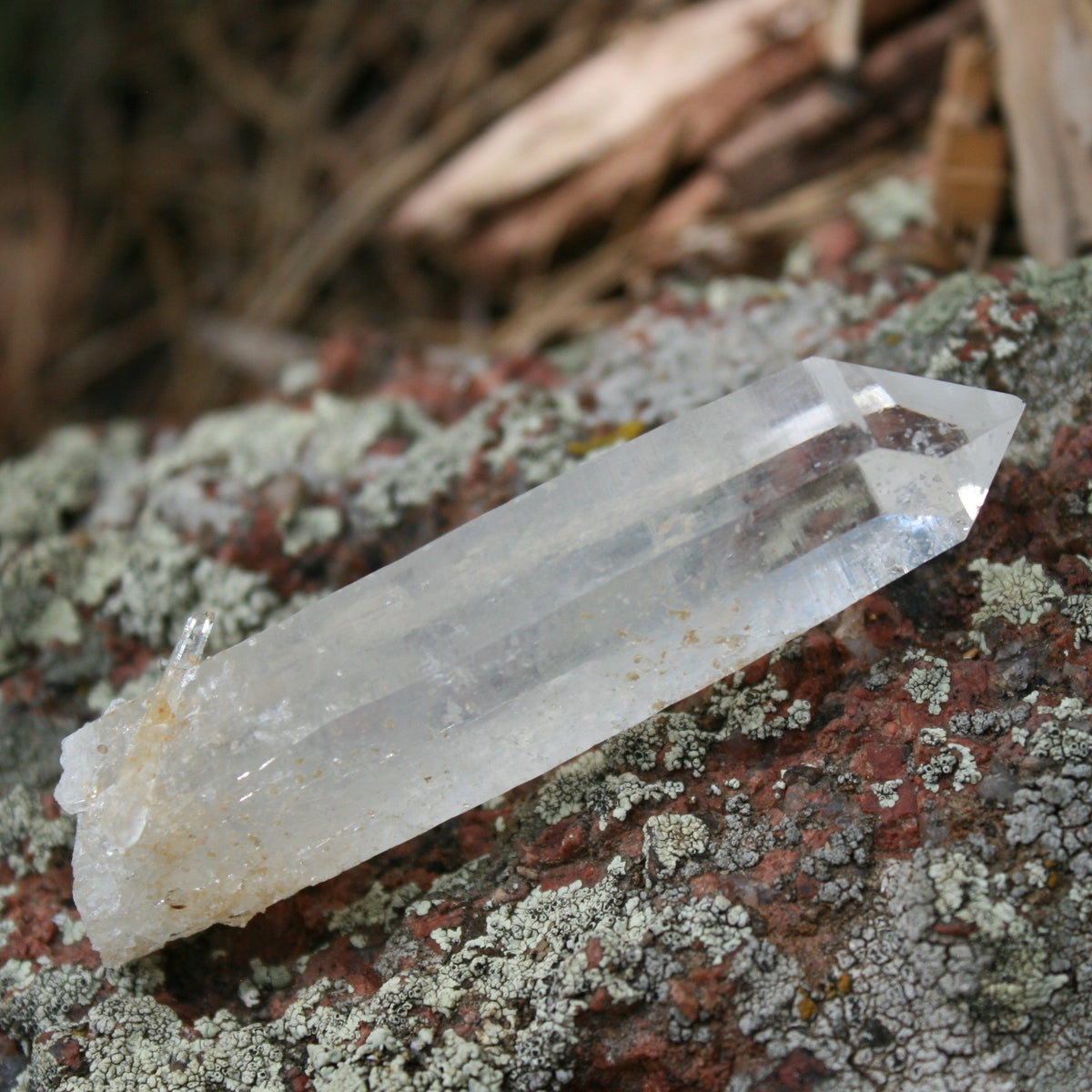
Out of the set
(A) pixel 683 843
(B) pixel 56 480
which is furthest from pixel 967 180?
(B) pixel 56 480

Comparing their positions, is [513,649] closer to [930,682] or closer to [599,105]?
[930,682]

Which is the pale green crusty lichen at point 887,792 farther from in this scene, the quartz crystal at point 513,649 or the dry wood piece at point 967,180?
the dry wood piece at point 967,180

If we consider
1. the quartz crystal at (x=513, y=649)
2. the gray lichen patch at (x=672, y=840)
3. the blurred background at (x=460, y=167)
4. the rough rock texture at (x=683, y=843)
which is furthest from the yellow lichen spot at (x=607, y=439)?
the gray lichen patch at (x=672, y=840)

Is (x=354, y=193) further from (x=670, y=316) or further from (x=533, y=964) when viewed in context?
(x=533, y=964)

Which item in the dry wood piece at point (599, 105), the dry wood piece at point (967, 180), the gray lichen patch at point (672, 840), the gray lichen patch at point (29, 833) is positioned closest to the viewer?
the gray lichen patch at point (672, 840)

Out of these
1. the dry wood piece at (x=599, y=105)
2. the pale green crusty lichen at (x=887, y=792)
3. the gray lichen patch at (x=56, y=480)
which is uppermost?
the gray lichen patch at (x=56, y=480)

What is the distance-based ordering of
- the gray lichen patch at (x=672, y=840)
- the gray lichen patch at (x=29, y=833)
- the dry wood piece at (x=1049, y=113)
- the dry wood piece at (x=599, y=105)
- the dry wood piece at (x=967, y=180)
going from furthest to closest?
the dry wood piece at (x=599, y=105), the dry wood piece at (x=967, y=180), the dry wood piece at (x=1049, y=113), the gray lichen patch at (x=29, y=833), the gray lichen patch at (x=672, y=840)

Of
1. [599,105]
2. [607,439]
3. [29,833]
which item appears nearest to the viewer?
→ [29,833]

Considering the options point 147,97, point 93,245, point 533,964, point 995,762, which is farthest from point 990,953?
point 147,97
